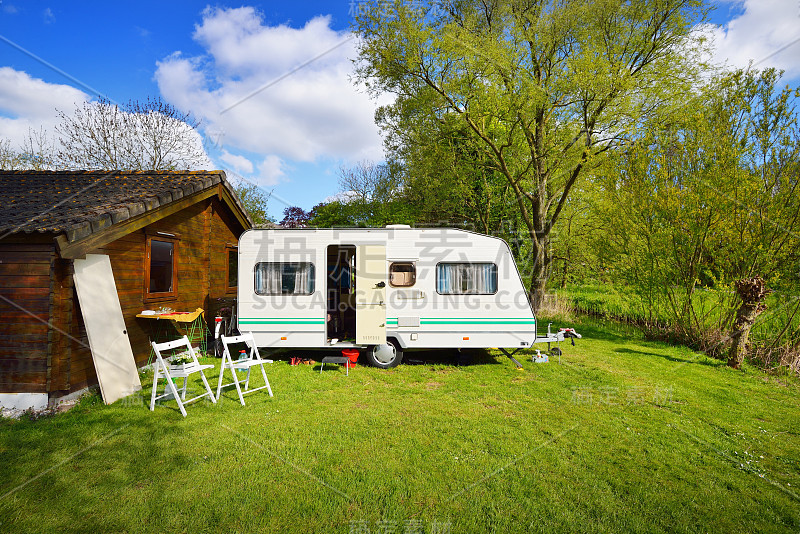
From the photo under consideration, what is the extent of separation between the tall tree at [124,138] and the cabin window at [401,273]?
1674 centimetres

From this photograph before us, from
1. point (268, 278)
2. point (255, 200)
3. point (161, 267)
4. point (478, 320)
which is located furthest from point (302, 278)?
point (255, 200)

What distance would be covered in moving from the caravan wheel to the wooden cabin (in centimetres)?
416

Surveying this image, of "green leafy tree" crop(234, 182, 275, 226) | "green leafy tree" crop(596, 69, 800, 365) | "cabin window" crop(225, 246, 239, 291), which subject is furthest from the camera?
"green leafy tree" crop(234, 182, 275, 226)

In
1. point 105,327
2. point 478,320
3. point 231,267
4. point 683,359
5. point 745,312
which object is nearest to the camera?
point 105,327

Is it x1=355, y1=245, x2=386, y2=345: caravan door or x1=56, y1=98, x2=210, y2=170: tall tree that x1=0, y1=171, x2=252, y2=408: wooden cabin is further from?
x1=56, y1=98, x2=210, y2=170: tall tree

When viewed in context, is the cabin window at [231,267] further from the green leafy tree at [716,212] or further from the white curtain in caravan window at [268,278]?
the green leafy tree at [716,212]

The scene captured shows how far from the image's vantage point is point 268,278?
7.22 metres

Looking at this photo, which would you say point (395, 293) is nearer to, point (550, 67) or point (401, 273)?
point (401, 273)

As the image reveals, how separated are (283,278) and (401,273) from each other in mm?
2365

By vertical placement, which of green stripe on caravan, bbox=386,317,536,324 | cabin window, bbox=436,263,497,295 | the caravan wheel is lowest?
the caravan wheel

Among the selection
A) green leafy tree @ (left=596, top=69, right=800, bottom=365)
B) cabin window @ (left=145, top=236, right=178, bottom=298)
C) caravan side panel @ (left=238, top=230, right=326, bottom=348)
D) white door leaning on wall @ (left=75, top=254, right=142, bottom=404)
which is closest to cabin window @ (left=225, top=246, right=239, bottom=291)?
cabin window @ (left=145, top=236, right=178, bottom=298)

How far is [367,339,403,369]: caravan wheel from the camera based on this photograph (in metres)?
7.17

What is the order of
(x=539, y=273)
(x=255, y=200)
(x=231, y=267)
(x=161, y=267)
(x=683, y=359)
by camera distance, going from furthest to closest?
(x=255, y=200)
(x=539, y=273)
(x=231, y=267)
(x=683, y=359)
(x=161, y=267)

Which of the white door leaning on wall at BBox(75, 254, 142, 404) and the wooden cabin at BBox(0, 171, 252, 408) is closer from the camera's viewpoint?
the wooden cabin at BBox(0, 171, 252, 408)
